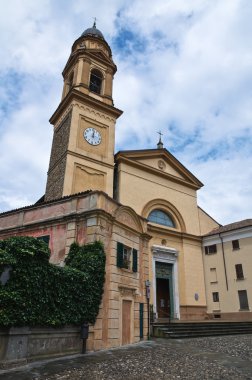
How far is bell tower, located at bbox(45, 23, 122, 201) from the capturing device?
2059 centimetres

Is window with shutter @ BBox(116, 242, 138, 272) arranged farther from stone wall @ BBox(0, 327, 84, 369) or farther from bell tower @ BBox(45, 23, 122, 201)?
bell tower @ BBox(45, 23, 122, 201)

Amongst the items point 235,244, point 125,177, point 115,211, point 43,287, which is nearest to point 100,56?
point 125,177

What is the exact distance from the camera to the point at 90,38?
26344 mm

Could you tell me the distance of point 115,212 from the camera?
556 inches

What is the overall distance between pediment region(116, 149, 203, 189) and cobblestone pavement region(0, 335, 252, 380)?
14.9 m

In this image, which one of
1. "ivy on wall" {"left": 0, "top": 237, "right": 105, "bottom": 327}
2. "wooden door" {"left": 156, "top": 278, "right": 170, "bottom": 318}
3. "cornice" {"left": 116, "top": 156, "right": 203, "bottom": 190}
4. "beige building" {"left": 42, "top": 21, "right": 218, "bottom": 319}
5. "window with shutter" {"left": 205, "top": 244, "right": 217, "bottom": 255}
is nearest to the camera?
"ivy on wall" {"left": 0, "top": 237, "right": 105, "bottom": 327}

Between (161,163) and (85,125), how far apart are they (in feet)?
25.5

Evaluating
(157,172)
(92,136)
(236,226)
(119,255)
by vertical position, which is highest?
(92,136)

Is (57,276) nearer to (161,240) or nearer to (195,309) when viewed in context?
(161,240)

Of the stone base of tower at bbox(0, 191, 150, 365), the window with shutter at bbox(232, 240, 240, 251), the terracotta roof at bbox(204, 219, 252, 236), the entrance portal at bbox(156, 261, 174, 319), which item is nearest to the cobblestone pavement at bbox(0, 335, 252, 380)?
the stone base of tower at bbox(0, 191, 150, 365)

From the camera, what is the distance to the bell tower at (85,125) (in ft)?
67.6

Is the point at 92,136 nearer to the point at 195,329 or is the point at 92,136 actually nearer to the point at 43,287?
the point at 195,329

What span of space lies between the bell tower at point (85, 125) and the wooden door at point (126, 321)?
26.9 feet

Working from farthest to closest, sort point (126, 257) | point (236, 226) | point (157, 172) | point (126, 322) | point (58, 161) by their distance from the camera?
point (157, 172)
point (236, 226)
point (58, 161)
point (126, 257)
point (126, 322)
